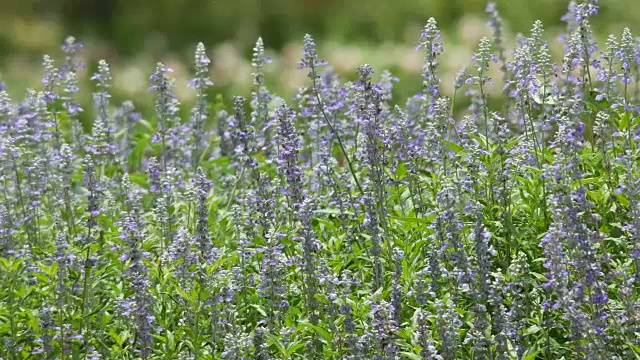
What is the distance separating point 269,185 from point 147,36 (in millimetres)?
11539

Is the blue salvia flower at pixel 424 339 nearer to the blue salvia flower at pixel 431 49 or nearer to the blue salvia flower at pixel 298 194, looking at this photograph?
the blue salvia flower at pixel 298 194

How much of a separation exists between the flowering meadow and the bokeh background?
798cm

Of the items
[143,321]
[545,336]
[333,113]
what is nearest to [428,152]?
[333,113]

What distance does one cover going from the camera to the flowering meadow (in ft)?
13.6

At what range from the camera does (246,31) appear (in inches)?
659

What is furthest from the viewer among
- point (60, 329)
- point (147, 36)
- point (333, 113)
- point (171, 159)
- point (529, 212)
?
point (147, 36)

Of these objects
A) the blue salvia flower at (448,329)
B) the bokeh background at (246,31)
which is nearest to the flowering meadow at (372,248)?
the blue salvia flower at (448,329)

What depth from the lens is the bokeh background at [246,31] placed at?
48.2 ft

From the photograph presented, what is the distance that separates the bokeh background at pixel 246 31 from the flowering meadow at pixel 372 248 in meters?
7.98

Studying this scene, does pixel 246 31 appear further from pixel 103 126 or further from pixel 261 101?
pixel 261 101

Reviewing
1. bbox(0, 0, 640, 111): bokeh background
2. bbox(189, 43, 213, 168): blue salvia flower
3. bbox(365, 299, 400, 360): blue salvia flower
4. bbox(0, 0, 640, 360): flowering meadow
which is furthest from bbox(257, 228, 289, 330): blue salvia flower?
bbox(0, 0, 640, 111): bokeh background

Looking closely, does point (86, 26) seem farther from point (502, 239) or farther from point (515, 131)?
point (502, 239)

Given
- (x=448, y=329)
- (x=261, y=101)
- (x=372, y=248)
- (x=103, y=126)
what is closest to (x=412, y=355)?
(x=448, y=329)

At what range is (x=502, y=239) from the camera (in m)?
4.79
